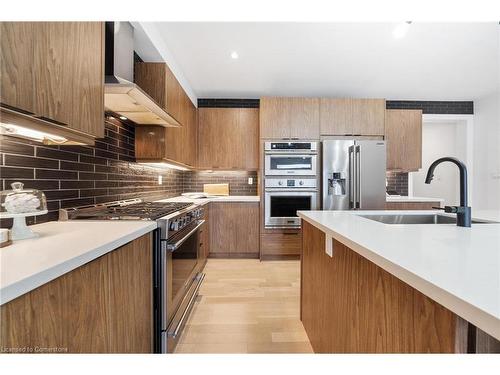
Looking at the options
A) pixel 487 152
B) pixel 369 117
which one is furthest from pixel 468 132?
pixel 369 117

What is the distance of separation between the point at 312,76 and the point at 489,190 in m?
3.61

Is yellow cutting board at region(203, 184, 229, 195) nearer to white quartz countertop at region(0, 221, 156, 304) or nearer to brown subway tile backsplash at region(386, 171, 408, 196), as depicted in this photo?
white quartz countertop at region(0, 221, 156, 304)

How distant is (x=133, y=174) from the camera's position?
242 cm

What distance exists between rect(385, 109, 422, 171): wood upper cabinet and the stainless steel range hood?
3.43 metres

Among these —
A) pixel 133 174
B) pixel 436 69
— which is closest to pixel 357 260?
pixel 133 174

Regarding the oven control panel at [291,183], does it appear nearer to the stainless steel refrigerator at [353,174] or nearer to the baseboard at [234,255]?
the stainless steel refrigerator at [353,174]

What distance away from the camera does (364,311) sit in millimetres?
924

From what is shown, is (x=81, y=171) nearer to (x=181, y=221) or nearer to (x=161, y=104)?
(x=181, y=221)

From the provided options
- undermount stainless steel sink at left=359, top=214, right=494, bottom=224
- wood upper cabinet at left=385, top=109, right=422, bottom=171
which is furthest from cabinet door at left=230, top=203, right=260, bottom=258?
wood upper cabinet at left=385, top=109, right=422, bottom=171

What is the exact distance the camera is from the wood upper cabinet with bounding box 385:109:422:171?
3828 mm

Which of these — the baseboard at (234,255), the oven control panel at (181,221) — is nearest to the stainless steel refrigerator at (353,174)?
the baseboard at (234,255)

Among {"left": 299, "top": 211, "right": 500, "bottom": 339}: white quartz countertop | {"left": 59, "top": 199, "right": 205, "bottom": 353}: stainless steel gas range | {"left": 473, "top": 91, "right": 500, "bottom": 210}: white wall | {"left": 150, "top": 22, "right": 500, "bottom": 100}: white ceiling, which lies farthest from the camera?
{"left": 473, "top": 91, "right": 500, "bottom": 210}: white wall

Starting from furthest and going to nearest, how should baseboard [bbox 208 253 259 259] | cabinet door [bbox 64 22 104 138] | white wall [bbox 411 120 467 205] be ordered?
white wall [bbox 411 120 467 205] < baseboard [bbox 208 253 259 259] < cabinet door [bbox 64 22 104 138]

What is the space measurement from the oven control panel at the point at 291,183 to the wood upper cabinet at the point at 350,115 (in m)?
0.73
